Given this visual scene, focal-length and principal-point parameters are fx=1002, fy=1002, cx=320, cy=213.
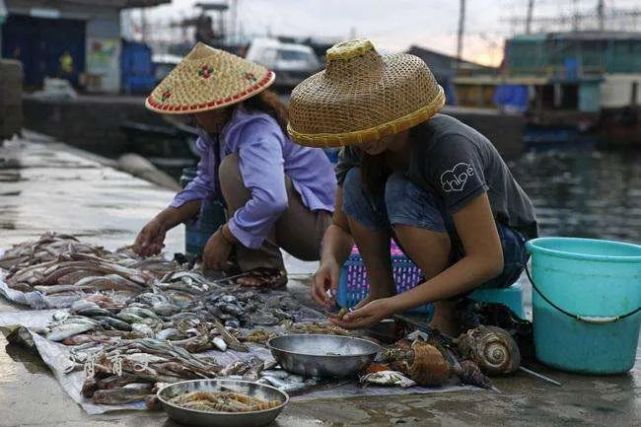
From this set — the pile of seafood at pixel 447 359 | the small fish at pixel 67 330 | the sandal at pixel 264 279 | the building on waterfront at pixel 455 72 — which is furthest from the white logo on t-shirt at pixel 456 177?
the building on waterfront at pixel 455 72

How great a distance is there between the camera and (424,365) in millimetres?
3582

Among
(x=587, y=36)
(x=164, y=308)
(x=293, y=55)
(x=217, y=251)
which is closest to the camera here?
(x=164, y=308)

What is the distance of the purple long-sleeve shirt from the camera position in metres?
4.90

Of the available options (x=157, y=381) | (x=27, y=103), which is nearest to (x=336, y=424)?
(x=157, y=381)

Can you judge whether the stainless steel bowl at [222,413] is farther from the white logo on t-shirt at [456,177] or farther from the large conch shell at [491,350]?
the white logo on t-shirt at [456,177]

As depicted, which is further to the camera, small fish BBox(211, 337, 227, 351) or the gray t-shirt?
small fish BBox(211, 337, 227, 351)

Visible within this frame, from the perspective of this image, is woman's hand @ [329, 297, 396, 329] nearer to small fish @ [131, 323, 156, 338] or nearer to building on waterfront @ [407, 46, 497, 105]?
small fish @ [131, 323, 156, 338]

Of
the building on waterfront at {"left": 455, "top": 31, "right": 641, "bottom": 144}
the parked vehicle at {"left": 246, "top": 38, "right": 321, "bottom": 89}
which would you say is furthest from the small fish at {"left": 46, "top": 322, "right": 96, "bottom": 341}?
the building on waterfront at {"left": 455, "top": 31, "right": 641, "bottom": 144}

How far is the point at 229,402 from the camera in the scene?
311 centimetres

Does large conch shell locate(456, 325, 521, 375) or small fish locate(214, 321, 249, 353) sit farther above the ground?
large conch shell locate(456, 325, 521, 375)

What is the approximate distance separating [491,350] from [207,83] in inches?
83.6

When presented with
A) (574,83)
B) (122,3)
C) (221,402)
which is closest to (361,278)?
(221,402)

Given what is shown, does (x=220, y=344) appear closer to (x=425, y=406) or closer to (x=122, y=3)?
(x=425, y=406)

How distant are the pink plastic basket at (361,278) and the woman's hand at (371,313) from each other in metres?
0.89
